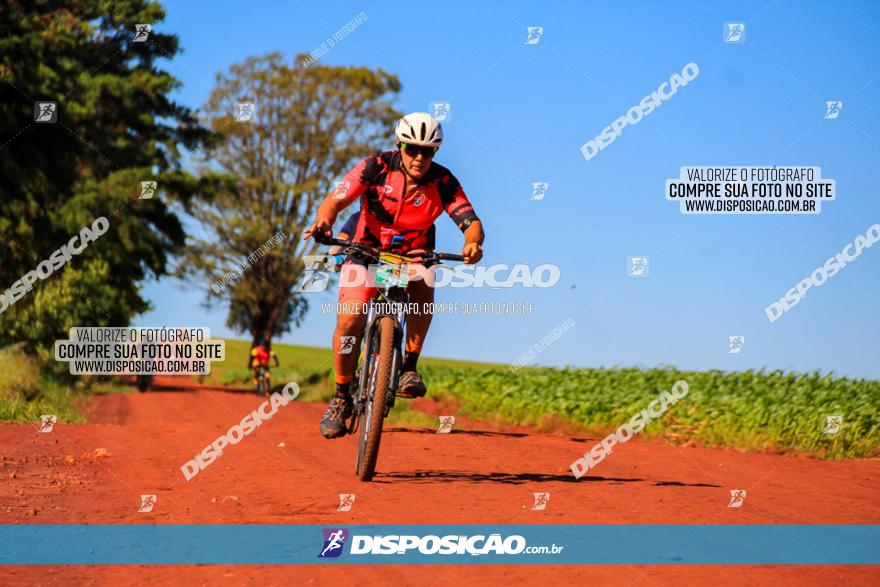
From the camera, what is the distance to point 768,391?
19266 mm

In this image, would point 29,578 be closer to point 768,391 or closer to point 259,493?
point 259,493

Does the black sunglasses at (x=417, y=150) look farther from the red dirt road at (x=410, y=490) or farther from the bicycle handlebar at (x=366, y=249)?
the red dirt road at (x=410, y=490)

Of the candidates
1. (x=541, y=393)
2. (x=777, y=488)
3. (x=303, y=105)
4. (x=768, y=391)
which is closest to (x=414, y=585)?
(x=777, y=488)

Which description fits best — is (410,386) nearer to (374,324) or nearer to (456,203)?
(374,324)

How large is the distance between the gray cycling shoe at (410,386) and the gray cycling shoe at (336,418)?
0.77m

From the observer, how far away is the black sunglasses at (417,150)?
835 cm

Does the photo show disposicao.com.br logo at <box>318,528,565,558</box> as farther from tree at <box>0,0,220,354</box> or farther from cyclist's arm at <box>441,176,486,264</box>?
tree at <box>0,0,220,354</box>

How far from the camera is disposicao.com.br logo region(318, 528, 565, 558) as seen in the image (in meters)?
6.50

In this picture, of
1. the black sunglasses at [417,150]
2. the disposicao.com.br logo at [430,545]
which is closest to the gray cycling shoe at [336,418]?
the disposicao.com.br logo at [430,545]

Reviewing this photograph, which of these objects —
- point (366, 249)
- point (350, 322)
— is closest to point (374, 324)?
point (350, 322)

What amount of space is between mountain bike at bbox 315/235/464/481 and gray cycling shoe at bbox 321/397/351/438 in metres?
0.20

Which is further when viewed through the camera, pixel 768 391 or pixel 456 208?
pixel 768 391

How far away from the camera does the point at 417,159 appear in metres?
8.38

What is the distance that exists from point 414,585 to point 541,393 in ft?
58.0
